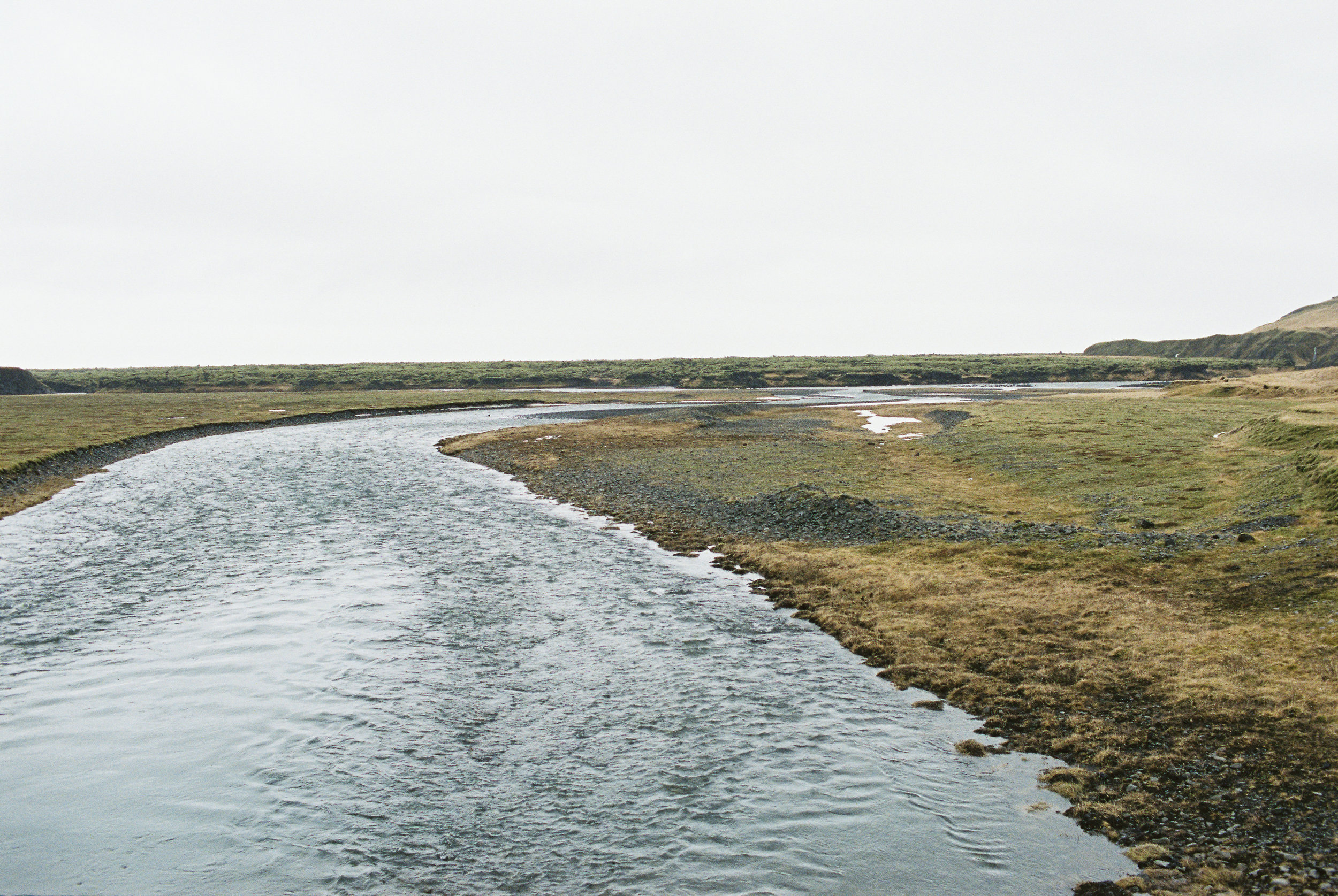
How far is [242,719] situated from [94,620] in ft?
31.9

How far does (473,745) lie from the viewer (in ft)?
52.1

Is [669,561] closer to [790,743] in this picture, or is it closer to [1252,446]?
[790,743]

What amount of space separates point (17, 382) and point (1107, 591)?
21462 cm

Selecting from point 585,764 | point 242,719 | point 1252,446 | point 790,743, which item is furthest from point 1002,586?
point 1252,446

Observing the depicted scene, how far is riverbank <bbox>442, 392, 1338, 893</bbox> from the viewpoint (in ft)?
41.9

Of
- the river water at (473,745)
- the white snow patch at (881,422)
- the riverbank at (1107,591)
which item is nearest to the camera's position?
the river water at (473,745)

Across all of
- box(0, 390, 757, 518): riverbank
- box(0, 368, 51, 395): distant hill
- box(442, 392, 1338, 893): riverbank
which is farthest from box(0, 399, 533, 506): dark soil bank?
box(0, 368, 51, 395): distant hill

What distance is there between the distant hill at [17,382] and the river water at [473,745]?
181 m

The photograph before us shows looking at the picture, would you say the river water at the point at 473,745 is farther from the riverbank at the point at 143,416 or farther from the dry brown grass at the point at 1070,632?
the riverbank at the point at 143,416

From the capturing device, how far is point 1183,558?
24.3 m

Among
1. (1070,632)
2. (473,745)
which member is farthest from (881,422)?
(473,745)

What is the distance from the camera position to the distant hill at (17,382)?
6673 inches

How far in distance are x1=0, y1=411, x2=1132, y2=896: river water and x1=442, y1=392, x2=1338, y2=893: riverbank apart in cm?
136

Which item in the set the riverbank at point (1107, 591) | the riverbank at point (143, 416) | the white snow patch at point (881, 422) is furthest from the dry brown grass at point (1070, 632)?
the white snow patch at point (881, 422)
